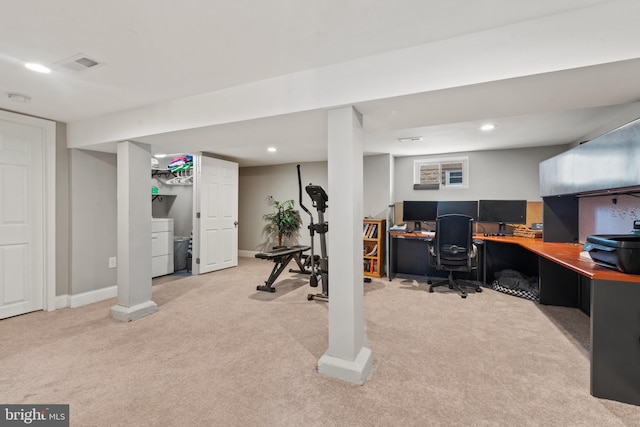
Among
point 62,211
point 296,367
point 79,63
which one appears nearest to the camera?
point 79,63

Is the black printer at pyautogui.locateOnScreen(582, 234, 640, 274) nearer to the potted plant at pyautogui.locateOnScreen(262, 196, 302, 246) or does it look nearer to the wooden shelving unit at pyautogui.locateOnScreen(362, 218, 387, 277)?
the wooden shelving unit at pyautogui.locateOnScreen(362, 218, 387, 277)

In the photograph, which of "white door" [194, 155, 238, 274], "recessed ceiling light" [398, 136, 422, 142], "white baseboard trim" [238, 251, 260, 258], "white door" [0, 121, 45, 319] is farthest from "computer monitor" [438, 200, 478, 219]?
"white door" [0, 121, 45, 319]

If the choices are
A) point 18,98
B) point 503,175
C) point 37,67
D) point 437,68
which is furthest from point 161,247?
point 503,175

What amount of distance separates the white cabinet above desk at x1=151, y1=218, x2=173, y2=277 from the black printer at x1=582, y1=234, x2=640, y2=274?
17.3 feet

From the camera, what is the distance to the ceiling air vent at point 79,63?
188cm

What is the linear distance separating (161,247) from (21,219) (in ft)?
6.10

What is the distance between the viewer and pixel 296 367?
2088 millimetres

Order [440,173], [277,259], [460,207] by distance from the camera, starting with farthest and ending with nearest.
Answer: [440,173]
[460,207]
[277,259]

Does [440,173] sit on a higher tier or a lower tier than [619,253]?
higher

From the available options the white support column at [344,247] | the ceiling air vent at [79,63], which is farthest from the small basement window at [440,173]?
the ceiling air vent at [79,63]

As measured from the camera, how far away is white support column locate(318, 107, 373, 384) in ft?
6.46

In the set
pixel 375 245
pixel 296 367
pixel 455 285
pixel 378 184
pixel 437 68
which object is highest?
pixel 437 68

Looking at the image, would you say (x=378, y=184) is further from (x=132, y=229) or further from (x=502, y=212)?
(x=132, y=229)

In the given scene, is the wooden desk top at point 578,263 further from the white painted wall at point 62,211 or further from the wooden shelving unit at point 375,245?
the white painted wall at point 62,211
